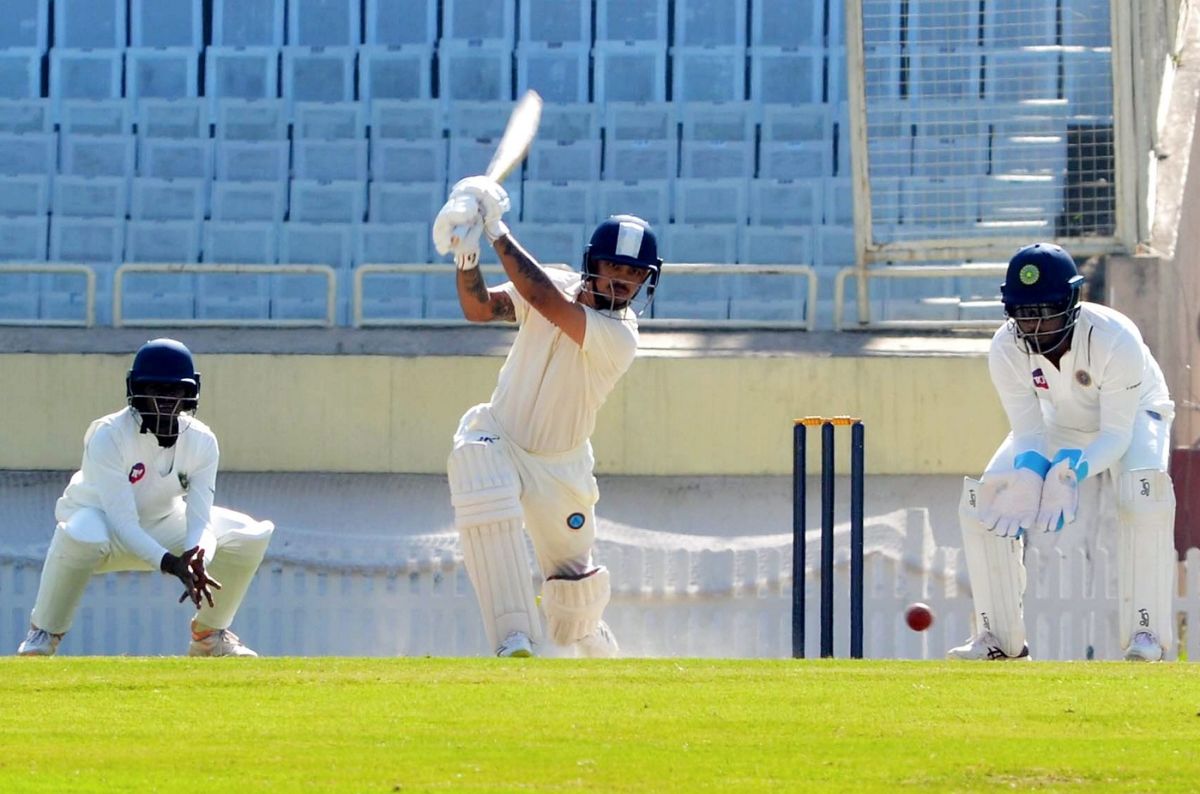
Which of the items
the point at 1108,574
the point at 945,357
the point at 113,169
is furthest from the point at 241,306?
the point at 1108,574

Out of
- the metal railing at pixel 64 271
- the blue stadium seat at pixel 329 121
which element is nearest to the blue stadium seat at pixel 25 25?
the blue stadium seat at pixel 329 121

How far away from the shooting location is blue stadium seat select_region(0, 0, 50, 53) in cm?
1827

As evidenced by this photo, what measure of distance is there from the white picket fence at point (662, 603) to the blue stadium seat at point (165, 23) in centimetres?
590

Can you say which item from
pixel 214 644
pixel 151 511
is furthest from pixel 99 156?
pixel 214 644

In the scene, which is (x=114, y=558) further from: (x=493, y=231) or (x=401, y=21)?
(x=401, y=21)

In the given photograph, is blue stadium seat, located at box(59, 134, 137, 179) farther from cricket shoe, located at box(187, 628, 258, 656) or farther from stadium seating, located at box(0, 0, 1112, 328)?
cricket shoe, located at box(187, 628, 258, 656)

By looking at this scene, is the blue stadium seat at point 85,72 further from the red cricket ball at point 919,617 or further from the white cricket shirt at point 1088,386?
the white cricket shirt at point 1088,386

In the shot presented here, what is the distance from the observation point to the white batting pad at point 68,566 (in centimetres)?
999

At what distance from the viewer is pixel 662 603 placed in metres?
13.1

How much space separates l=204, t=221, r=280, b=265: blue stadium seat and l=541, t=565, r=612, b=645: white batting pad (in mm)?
8458

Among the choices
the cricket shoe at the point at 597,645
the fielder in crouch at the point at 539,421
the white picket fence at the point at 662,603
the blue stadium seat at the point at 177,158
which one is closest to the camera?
the fielder in crouch at the point at 539,421

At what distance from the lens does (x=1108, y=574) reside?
12945mm

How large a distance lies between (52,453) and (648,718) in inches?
357

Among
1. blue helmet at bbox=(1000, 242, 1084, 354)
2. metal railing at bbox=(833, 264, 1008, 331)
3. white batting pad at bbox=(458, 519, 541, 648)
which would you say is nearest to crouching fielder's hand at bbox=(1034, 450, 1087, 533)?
blue helmet at bbox=(1000, 242, 1084, 354)
